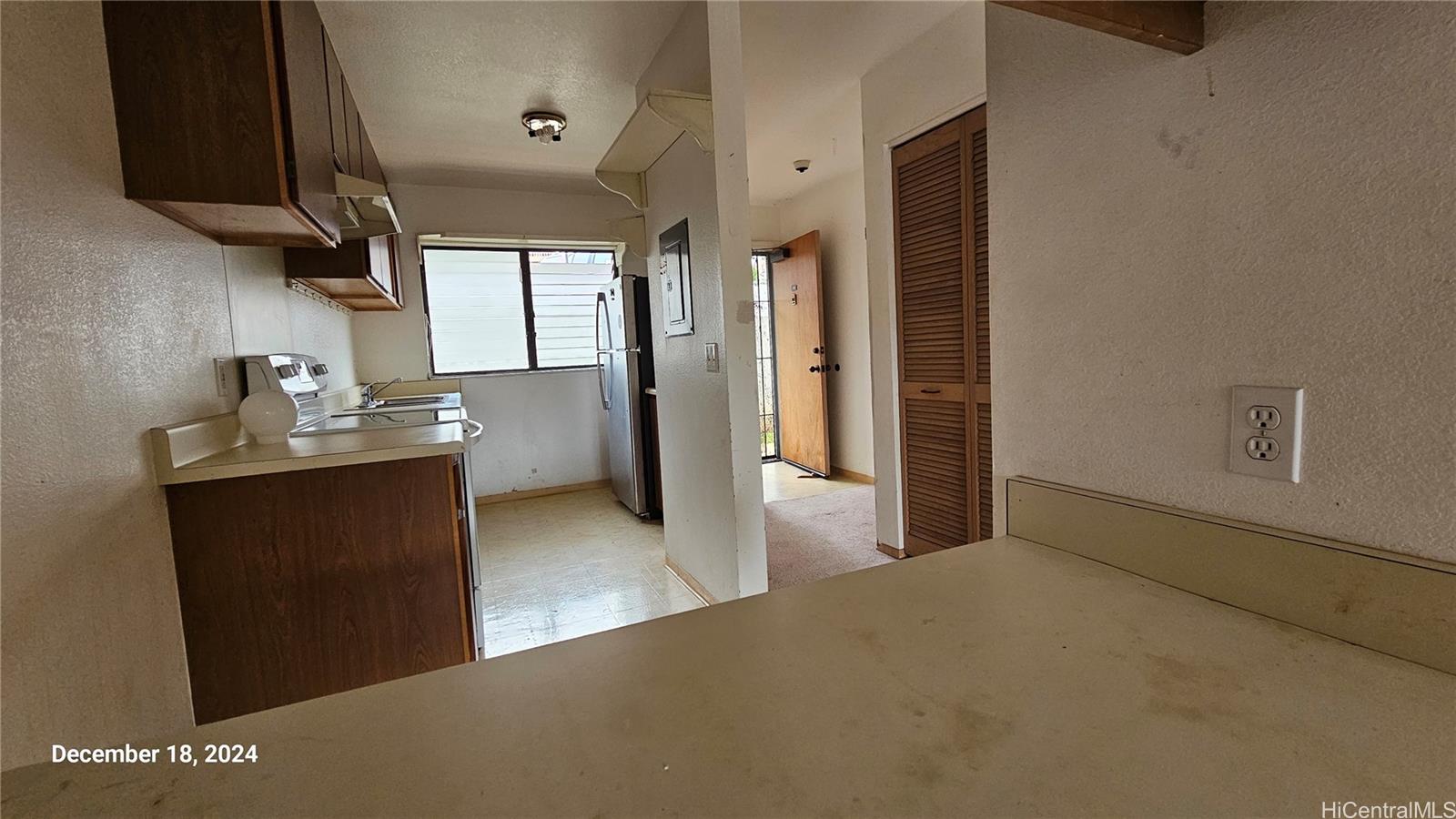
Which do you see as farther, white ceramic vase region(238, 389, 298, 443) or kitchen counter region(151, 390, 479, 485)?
white ceramic vase region(238, 389, 298, 443)

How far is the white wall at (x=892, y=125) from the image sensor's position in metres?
2.28

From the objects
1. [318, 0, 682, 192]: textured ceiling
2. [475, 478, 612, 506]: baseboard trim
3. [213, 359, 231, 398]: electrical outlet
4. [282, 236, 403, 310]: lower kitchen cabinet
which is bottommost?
[475, 478, 612, 506]: baseboard trim

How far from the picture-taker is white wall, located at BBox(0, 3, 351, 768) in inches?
31.6

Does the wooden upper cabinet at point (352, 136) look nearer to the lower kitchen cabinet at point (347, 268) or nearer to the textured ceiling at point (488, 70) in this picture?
the textured ceiling at point (488, 70)

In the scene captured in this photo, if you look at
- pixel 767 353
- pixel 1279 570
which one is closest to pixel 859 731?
pixel 1279 570

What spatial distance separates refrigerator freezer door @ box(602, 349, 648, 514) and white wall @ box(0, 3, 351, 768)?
2443mm

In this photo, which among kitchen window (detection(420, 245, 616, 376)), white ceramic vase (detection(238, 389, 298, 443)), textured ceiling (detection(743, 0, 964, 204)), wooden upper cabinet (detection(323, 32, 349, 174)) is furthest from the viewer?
kitchen window (detection(420, 245, 616, 376))

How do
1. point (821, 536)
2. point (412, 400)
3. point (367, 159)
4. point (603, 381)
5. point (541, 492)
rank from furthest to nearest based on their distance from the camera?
1. point (541, 492)
2. point (603, 381)
3. point (412, 400)
4. point (821, 536)
5. point (367, 159)

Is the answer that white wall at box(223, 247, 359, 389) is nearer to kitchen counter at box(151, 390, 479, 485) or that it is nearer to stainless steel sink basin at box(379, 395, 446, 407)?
stainless steel sink basin at box(379, 395, 446, 407)

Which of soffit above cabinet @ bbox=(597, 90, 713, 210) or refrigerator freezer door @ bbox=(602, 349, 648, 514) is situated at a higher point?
soffit above cabinet @ bbox=(597, 90, 713, 210)

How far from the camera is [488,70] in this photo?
8.28 ft

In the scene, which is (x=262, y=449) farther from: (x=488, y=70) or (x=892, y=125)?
(x=892, y=125)

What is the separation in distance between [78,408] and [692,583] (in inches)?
81.7

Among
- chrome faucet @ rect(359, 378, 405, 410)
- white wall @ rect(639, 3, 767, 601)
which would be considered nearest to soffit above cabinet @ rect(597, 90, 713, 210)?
white wall @ rect(639, 3, 767, 601)
